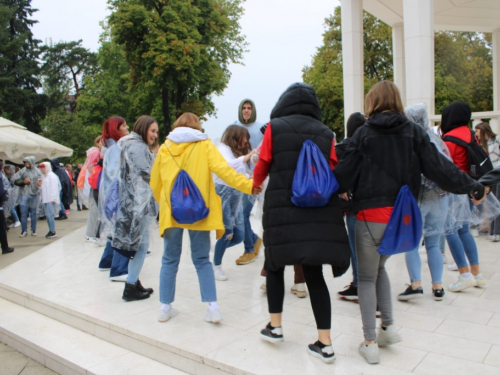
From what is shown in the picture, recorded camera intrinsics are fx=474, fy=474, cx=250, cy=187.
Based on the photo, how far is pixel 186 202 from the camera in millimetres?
3836

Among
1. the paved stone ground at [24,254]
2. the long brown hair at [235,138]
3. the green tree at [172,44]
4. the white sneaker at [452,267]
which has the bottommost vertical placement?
the paved stone ground at [24,254]

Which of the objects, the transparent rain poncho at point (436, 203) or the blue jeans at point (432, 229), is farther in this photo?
the blue jeans at point (432, 229)

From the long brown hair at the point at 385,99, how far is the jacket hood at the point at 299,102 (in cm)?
38

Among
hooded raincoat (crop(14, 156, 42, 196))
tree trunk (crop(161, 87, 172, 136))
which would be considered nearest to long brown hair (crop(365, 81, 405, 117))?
hooded raincoat (crop(14, 156, 42, 196))

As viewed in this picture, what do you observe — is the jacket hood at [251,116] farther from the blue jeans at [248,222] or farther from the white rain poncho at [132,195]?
the white rain poncho at [132,195]

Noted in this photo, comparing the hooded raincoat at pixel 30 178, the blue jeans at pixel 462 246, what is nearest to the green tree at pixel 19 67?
the hooded raincoat at pixel 30 178

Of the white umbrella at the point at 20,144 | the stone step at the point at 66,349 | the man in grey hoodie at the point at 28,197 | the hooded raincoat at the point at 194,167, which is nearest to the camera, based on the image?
the stone step at the point at 66,349

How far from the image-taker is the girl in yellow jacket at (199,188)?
3.98 metres

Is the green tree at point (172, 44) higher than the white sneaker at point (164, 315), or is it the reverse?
the green tree at point (172, 44)

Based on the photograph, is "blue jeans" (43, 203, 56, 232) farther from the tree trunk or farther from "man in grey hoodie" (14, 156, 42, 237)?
the tree trunk

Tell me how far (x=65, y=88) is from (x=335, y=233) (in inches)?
2375

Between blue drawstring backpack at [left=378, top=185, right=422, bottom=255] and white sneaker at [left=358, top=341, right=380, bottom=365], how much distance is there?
25.7 inches

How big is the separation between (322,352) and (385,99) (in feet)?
5.85

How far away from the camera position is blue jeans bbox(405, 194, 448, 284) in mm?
4480
